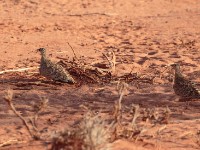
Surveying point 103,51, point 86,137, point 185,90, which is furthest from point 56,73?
point 103,51

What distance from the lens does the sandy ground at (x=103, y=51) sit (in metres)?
6.76

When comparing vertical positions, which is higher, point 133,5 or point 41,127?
point 133,5

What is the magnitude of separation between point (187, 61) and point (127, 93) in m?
3.23

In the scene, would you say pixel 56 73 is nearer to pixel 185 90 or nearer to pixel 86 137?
pixel 185 90

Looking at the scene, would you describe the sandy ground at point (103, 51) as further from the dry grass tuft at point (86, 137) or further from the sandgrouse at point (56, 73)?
the dry grass tuft at point (86, 137)

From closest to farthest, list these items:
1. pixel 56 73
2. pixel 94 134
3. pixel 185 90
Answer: pixel 94 134
pixel 185 90
pixel 56 73

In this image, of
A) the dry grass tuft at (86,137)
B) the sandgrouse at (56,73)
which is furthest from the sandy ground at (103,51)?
the dry grass tuft at (86,137)

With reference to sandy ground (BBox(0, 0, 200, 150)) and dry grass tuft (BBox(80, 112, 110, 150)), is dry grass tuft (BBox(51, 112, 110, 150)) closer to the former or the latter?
dry grass tuft (BBox(80, 112, 110, 150))

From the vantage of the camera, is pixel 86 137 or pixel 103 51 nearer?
pixel 86 137

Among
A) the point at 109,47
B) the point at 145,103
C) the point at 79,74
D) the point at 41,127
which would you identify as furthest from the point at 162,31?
the point at 41,127

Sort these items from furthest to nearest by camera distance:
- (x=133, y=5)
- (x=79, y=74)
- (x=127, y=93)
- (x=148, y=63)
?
(x=133, y=5) < (x=148, y=63) < (x=79, y=74) < (x=127, y=93)

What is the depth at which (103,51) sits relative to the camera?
1283 centimetres

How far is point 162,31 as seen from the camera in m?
15.6

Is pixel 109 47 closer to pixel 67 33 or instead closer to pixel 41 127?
pixel 67 33
